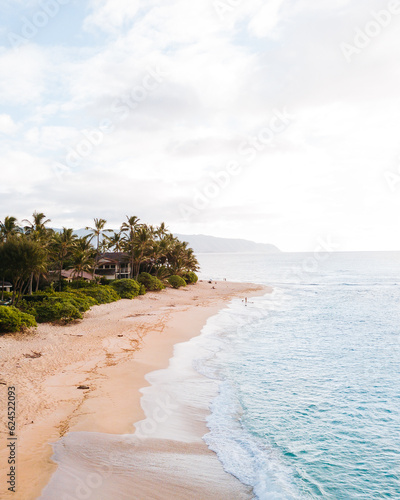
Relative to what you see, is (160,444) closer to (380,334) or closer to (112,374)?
(112,374)

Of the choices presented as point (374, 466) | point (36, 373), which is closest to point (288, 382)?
point (374, 466)

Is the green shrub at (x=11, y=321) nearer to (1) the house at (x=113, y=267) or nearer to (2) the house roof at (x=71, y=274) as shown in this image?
(2) the house roof at (x=71, y=274)

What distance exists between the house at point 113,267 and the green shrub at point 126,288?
11691mm

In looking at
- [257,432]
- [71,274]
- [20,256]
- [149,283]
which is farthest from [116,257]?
[257,432]

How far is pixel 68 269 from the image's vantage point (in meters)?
52.0

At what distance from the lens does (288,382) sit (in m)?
Answer: 19.1

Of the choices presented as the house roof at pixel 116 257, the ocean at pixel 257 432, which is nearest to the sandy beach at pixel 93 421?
the ocean at pixel 257 432

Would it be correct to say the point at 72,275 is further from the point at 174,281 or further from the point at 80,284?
the point at 174,281

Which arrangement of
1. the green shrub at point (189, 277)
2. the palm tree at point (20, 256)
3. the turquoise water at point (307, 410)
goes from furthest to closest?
the green shrub at point (189, 277)
the palm tree at point (20, 256)
the turquoise water at point (307, 410)

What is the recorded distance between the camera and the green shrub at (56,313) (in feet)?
91.1

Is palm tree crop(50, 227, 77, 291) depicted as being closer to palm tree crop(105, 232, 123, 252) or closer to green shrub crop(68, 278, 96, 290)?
green shrub crop(68, 278, 96, 290)

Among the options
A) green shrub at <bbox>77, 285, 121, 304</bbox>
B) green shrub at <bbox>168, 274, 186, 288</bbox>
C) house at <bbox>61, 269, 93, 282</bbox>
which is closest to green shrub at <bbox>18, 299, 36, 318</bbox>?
green shrub at <bbox>77, 285, 121, 304</bbox>

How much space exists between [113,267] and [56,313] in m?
34.4

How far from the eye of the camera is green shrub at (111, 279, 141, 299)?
45434 mm
